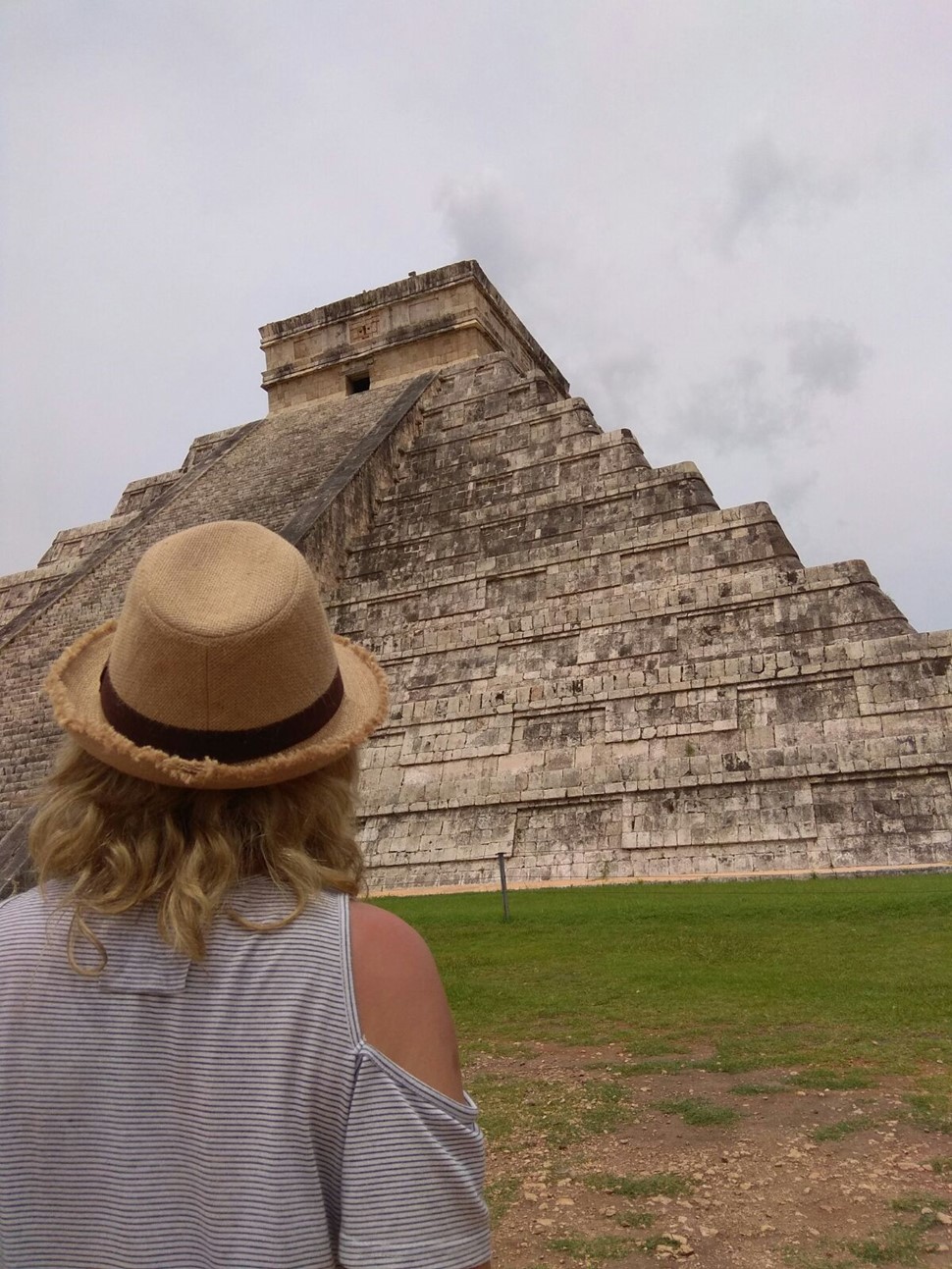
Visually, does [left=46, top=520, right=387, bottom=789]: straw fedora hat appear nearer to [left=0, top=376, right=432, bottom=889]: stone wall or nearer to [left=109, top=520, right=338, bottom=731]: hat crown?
[left=109, top=520, right=338, bottom=731]: hat crown

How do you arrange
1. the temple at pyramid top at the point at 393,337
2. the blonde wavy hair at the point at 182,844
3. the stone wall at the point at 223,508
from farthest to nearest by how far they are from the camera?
the temple at pyramid top at the point at 393,337, the stone wall at the point at 223,508, the blonde wavy hair at the point at 182,844

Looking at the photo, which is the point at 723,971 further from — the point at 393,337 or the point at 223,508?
the point at 393,337

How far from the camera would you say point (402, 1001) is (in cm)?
141

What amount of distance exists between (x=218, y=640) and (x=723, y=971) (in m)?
6.00

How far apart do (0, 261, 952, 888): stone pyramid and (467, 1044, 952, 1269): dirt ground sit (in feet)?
18.9

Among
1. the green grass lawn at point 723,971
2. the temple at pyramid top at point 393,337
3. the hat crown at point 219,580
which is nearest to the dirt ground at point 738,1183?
the green grass lawn at point 723,971

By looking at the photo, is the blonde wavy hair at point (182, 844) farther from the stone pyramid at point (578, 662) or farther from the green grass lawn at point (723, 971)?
the stone pyramid at point (578, 662)

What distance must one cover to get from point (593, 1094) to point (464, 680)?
8.46 m

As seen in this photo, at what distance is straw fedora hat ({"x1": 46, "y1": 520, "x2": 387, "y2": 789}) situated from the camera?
1.56 m

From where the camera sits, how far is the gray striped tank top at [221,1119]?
137 cm

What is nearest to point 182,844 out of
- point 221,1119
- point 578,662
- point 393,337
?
point 221,1119

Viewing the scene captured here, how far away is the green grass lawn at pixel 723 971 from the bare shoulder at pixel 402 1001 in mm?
4120

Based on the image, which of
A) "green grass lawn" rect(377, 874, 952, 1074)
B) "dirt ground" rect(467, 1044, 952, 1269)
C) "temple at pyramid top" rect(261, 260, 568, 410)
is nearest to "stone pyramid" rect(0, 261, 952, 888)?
→ "green grass lawn" rect(377, 874, 952, 1074)

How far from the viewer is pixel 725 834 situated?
1057 cm
